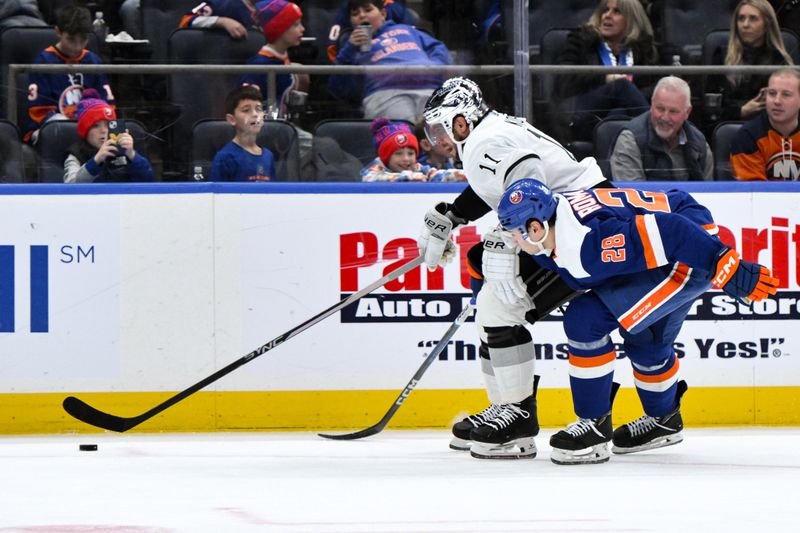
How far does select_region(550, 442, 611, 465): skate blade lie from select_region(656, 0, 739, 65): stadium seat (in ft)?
6.84

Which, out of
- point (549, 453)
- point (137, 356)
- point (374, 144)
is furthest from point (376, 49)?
point (549, 453)

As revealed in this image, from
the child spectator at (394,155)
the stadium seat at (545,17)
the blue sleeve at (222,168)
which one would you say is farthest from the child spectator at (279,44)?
the stadium seat at (545,17)

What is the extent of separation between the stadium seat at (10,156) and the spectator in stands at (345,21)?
1277mm

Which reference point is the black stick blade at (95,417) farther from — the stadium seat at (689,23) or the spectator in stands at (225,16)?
the stadium seat at (689,23)

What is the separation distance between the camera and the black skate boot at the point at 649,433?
4309 mm

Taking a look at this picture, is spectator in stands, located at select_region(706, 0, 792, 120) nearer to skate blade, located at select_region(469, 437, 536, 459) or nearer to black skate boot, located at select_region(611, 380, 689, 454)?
black skate boot, located at select_region(611, 380, 689, 454)

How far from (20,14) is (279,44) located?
42.0 inches

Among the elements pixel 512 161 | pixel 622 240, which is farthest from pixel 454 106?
pixel 622 240

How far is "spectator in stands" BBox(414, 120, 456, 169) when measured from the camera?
5.19m

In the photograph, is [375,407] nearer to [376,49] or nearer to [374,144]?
[374,144]

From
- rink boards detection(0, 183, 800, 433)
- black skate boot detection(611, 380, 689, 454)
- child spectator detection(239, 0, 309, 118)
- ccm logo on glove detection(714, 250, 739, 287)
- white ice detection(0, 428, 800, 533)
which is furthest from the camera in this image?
child spectator detection(239, 0, 309, 118)

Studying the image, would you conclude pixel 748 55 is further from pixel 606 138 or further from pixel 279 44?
pixel 279 44

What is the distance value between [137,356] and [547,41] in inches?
81.0

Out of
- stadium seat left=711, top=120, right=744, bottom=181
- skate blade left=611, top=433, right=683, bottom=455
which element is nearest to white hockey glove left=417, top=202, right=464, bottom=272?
skate blade left=611, top=433, right=683, bottom=455
